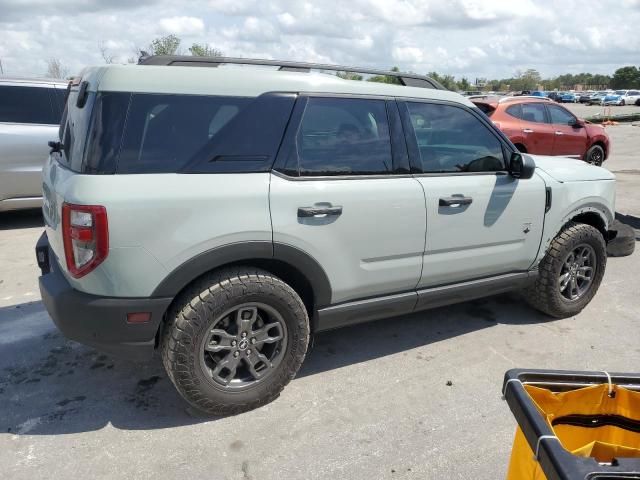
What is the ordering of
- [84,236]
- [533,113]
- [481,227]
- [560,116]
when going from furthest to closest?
[560,116] < [533,113] < [481,227] < [84,236]

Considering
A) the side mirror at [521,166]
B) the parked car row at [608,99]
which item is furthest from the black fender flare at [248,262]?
the parked car row at [608,99]

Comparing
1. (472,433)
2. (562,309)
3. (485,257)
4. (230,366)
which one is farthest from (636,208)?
(230,366)

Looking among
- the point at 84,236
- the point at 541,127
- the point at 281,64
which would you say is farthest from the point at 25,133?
the point at 541,127

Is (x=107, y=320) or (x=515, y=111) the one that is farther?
(x=515, y=111)

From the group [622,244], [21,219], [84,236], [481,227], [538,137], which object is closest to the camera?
[84,236]

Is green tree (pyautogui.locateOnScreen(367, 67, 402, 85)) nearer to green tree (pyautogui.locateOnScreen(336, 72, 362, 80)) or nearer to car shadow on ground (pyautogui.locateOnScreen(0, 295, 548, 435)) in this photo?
green tree (pyautogui.locateOnScreen(336, 72, 362, 80))

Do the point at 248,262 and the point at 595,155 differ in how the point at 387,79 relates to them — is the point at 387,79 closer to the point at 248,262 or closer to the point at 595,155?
the point at 248,262

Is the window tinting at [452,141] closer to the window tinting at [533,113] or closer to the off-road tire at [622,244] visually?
the off-road tire at [622,244]

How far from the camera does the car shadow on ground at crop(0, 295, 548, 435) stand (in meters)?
3.06

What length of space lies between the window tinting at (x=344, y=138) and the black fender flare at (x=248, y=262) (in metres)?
0.47

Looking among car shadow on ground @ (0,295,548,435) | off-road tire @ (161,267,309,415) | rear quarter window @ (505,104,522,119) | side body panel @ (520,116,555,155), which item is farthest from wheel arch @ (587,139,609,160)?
off-road tire @ (161,267,309,415)

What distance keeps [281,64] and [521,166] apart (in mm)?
1797

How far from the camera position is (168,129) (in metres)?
2.78

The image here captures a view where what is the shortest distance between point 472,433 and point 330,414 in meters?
0.79
